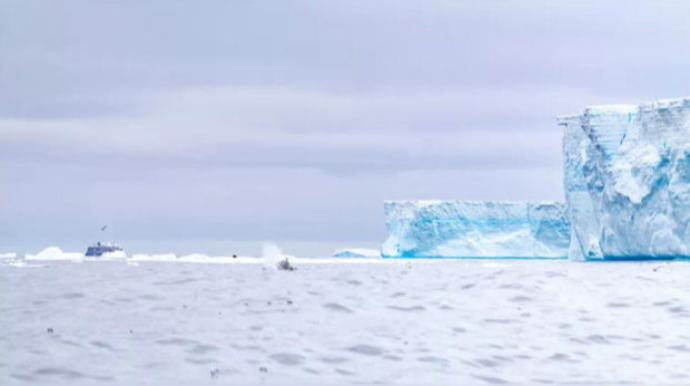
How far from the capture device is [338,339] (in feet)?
45.3

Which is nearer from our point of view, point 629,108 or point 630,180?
point 630,180

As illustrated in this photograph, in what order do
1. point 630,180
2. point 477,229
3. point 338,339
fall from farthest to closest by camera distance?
1. point 477,229
2. point 630,180
3. point 338,339

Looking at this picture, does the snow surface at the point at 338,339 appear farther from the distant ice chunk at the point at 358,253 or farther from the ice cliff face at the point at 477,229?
the distant ice chunk at the point at 358,253

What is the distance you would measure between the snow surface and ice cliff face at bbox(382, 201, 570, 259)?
5065 centimetres

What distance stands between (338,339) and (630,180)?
40.7 m

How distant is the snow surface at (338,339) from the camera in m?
11.4

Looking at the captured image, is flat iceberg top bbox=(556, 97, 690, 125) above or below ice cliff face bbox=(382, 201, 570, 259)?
above

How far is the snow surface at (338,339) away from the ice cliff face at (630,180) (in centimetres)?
2931

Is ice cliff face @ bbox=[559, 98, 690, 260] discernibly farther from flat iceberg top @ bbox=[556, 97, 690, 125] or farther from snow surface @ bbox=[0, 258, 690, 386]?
snow surface @ bbox=[0, 258, 690, 386]

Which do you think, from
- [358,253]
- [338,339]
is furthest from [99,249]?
[338,339]

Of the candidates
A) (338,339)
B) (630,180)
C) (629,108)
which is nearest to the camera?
(338,339)

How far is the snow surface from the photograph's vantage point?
11.4m

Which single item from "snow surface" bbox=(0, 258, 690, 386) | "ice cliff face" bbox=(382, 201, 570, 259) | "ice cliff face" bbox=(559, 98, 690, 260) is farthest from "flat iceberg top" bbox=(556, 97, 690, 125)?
"snow surface" bbox=(0, 258, 690, 386)

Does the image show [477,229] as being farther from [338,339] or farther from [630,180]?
[338,339]
